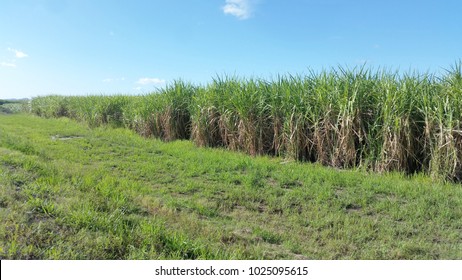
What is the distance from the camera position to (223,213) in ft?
14.8

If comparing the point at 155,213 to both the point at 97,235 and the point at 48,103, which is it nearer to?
the point at 97,235

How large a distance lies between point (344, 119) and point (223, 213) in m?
3.66

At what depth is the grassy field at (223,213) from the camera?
3.11 m

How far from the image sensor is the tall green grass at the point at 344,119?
591cm

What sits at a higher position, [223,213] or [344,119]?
[344,119]

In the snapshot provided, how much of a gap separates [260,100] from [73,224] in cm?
610

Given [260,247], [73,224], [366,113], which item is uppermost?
[366,113]

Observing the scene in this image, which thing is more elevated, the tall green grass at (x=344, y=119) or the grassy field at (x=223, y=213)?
the tall green grass at (x=344, y=119)

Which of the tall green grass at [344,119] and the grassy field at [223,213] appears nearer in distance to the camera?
the grassy field at [223,213]

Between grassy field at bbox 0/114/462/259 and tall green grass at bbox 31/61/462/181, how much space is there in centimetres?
64

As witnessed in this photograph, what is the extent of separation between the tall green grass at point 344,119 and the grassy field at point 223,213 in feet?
2.11

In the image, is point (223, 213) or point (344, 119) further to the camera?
point (344, 119)

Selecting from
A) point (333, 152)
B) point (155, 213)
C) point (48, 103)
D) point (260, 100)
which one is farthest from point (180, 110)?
point (48, 103)
